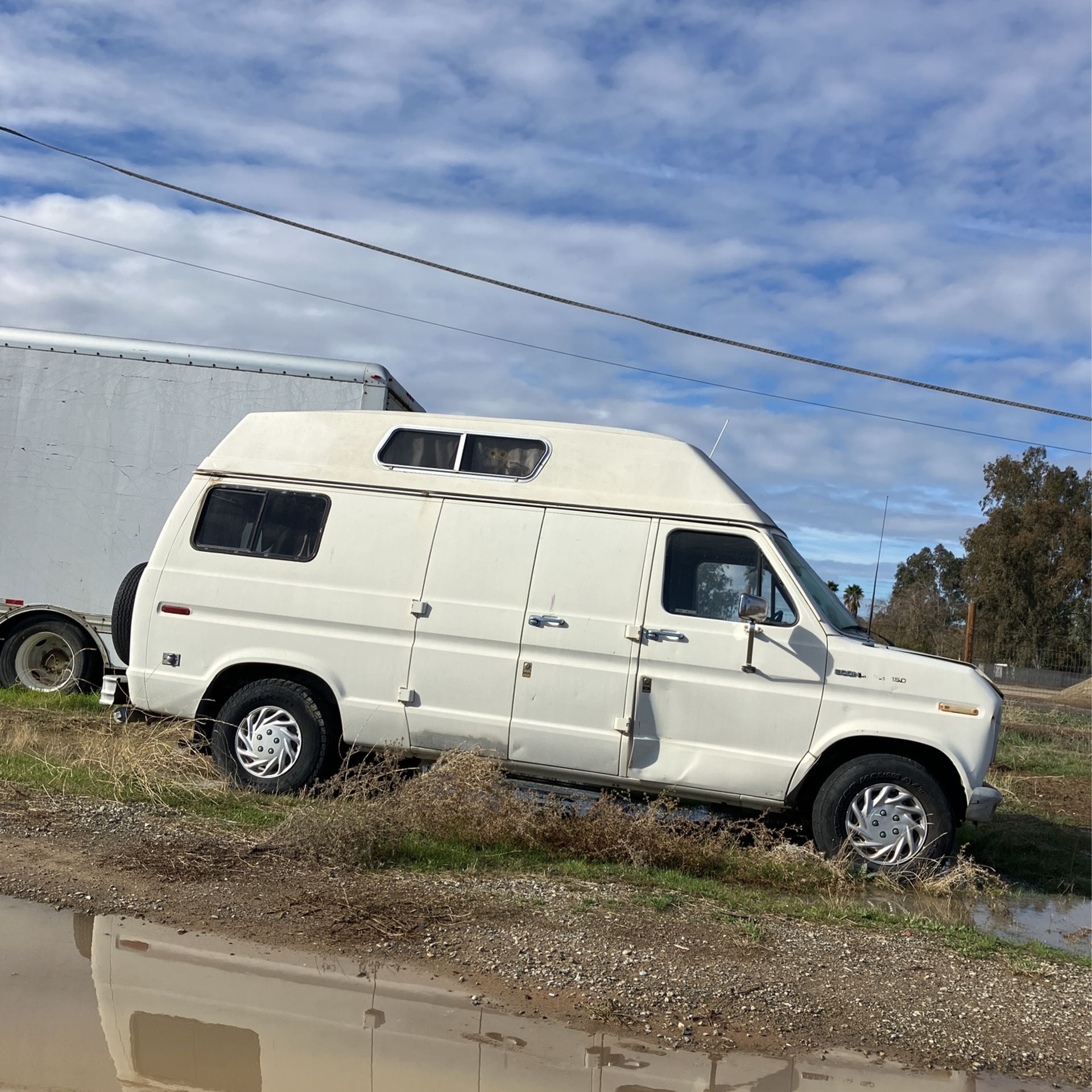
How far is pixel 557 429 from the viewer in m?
7.50

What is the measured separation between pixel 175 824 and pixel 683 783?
3120mm

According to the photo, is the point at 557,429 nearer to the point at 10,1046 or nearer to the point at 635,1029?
the point at 635,1029

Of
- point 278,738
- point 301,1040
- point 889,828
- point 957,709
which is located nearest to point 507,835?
point 278,738

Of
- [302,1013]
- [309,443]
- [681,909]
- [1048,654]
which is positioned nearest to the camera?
[302,1013]

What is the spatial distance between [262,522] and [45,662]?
467 centimetres

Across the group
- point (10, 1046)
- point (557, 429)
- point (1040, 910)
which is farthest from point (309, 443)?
point (1040, 910)

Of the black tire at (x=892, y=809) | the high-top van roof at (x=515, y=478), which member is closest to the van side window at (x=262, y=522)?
the high-top van roof at (x=515, y=478)

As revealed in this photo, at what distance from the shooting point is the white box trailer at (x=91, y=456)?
34.4 feet

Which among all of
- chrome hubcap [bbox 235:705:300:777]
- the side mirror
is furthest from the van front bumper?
chrome hubcap [bbox 235:705:300:777]

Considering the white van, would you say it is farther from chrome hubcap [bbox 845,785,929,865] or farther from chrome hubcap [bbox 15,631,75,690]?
chrome hubcap [bbox 15,631,75,690]

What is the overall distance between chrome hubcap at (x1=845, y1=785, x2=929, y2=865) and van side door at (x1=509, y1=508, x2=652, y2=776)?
157 centimetres

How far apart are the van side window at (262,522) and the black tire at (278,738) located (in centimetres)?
94

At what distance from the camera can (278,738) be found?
24.4 ft

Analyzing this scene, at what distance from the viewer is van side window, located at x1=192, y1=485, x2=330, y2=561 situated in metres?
7.59
